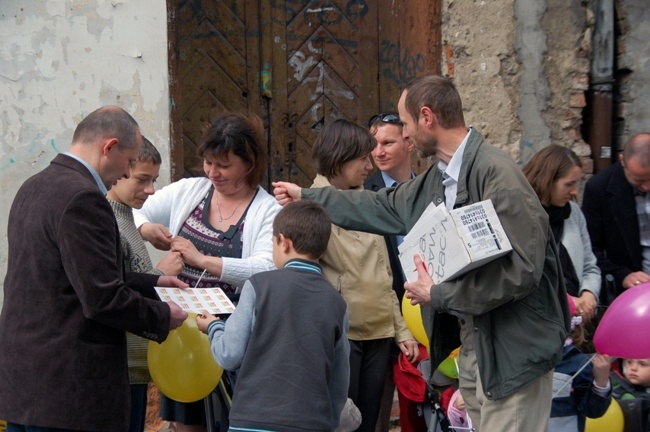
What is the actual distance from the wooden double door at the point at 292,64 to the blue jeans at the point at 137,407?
8.38 ft

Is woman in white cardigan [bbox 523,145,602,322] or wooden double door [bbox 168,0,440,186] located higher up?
wooden double door [bbox 168,0,440,186]

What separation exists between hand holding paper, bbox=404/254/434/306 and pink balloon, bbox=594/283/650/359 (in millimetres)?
1223

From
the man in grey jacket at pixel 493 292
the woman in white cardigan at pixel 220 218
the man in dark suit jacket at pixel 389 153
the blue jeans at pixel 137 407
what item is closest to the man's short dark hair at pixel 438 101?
the man in grey jacket at pixel 493 292

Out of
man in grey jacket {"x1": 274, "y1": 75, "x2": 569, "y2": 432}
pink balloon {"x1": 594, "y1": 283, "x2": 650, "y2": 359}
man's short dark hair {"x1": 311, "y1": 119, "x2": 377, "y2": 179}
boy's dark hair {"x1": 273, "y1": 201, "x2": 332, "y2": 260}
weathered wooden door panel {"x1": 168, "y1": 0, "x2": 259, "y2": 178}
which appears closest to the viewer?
man in grey jacket {"x1": 274, "y1": 75, "x2": 569, "y2": 432}

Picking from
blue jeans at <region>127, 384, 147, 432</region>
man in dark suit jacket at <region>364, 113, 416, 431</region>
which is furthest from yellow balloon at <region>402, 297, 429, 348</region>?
blue jeans at <region>127, 384, 147, 432</region>

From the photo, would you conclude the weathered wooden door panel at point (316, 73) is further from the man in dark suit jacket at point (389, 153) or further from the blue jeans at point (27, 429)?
the blue jeans at point (27, 429)

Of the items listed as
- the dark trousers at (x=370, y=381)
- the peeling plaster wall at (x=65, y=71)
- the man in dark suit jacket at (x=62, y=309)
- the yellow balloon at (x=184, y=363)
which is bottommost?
the dark trousers at (x=370, y=381)

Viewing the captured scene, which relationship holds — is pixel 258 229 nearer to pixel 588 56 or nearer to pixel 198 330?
pixel 198 330

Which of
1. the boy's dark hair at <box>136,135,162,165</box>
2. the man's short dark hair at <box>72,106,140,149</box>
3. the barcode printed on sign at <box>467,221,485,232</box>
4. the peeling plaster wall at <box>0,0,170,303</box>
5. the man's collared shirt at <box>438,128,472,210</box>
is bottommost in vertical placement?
the barcode printed on sign at <box>467,221,485,232</box>

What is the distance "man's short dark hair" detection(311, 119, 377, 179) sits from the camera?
4.62m

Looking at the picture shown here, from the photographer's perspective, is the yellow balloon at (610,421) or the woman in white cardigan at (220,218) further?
the yellow balloon at (610,421)

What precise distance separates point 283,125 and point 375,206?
2684mm

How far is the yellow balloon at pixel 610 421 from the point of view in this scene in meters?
4.75

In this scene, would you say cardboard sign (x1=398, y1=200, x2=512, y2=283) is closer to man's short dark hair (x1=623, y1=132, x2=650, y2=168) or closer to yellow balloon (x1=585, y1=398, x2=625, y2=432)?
yellow balloon (x1=585, y1=398, x2=625, y2=432)
